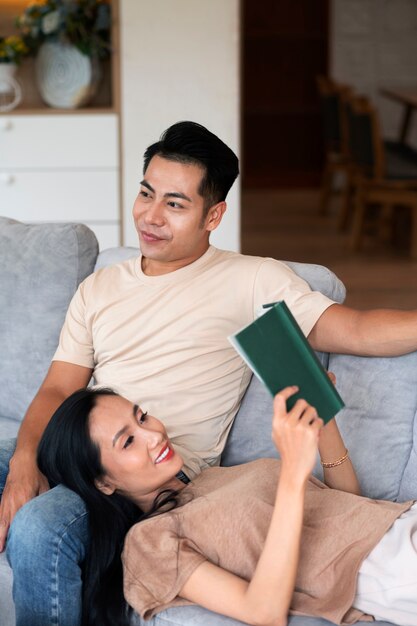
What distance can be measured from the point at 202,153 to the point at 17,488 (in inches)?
31.3

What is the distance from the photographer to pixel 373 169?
616 cm

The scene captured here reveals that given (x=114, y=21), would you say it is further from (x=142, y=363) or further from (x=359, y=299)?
(x=142, y=363)

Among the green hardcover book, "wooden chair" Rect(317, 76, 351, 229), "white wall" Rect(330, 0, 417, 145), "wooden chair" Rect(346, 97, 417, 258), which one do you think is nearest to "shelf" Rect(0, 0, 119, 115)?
"wooden chair" Rect(346, 97, 417, 258)

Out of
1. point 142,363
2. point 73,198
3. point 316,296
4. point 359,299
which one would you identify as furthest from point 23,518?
point 359,299

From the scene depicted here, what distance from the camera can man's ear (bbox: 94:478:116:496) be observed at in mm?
1860

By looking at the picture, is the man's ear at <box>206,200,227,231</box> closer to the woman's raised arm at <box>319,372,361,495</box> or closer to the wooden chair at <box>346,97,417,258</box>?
the woman's raised arm at <box>319,372,361,495</box>

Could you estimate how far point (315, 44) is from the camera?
8859 mm

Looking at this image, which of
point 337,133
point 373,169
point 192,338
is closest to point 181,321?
point 192,338

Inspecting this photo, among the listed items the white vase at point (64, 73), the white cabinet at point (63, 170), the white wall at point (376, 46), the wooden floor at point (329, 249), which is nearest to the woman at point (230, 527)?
the white cabinet at point (63, 170)

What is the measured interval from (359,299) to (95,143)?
5.65 ft

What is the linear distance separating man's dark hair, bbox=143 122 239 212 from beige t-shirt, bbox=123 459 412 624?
68 centimetres

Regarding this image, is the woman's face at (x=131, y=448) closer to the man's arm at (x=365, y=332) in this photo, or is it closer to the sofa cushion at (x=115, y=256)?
the man's arm at (x=365, y=332)

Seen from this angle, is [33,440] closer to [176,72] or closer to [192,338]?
[192,338]

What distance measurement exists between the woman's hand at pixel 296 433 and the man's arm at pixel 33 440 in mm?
663
